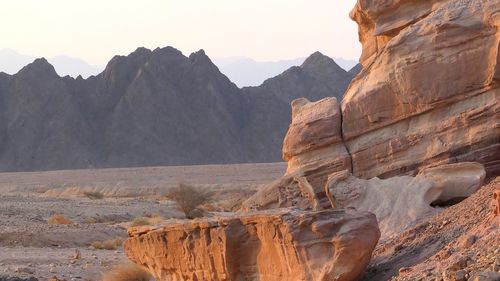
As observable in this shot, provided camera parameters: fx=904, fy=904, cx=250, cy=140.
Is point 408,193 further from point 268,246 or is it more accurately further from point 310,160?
point 268,246

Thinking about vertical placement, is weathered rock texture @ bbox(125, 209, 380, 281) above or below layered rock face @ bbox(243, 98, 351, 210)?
below

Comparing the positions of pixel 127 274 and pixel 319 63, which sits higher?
pixel 319 63

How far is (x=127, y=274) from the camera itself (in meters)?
17.4

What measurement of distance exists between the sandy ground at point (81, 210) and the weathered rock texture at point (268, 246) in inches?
206

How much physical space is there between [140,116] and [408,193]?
295 ft

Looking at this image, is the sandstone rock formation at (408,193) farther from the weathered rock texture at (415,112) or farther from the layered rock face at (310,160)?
the layered rock face at (310,160)

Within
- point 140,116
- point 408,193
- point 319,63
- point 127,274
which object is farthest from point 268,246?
point 319,63

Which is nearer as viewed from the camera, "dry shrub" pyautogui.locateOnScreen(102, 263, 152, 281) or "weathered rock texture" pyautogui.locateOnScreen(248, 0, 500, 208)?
"weathered rock texture" pyautogui.locateOnScreen(248, 0, 500, 208)

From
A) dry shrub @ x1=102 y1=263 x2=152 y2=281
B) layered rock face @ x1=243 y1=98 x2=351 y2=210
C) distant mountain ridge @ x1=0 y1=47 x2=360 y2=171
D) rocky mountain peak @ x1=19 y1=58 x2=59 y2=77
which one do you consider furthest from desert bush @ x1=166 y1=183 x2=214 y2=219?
rocky mountain peak @ x1=19 y1=58 x2=59 y2=77

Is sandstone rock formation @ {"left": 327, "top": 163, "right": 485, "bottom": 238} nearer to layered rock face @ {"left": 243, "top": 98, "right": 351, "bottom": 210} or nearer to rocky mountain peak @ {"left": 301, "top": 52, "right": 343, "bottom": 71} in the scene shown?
layered rock face @ {"left": 243, "top": 98, "right": 351, "bottom": 210}

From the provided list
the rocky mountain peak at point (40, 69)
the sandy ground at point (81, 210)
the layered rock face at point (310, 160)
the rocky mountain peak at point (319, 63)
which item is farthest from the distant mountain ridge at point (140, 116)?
the layered rock face at point (310, 160)

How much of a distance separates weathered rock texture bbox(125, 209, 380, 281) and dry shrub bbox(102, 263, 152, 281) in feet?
10.5

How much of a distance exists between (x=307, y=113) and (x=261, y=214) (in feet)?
18.4

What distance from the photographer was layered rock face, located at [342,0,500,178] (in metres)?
15.5
